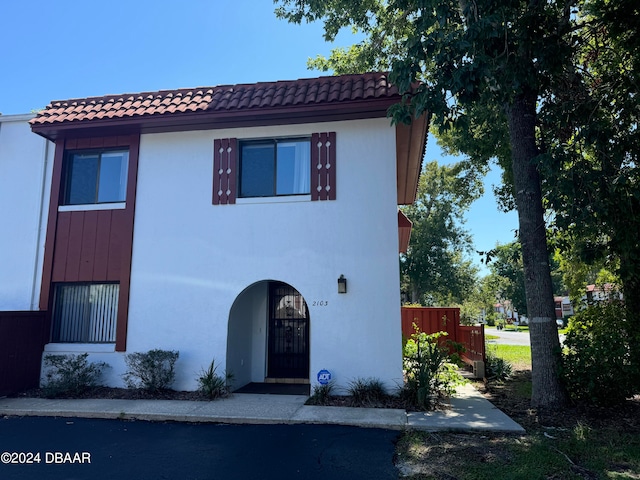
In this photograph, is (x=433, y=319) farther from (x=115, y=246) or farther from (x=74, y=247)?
(x=74, y=247)

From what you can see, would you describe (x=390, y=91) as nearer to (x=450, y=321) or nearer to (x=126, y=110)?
(x=126, y=110)

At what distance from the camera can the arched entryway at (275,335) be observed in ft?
34.7

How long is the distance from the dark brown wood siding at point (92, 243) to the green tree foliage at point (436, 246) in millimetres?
27730

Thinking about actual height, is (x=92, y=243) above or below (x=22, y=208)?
below

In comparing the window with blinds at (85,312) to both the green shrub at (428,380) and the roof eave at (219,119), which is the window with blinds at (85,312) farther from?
the green shrub at (428,380)

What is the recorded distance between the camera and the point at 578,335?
7.84 metres

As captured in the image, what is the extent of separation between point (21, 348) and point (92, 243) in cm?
253

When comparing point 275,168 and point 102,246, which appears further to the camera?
point 102,246

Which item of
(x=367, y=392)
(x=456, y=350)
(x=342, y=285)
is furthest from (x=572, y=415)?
(x=456, y=350)

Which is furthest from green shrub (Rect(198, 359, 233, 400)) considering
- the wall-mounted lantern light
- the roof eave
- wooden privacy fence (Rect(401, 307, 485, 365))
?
wooden privacy fence (Rect(401, 307, 485, 365))

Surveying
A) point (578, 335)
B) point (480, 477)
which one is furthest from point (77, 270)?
point (578, 335)

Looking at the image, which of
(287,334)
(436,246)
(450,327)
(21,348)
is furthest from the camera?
(436,246)

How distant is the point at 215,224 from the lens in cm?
950

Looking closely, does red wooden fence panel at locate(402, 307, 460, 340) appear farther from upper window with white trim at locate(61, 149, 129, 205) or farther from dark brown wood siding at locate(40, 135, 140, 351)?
upper window with white trim at locate(61, 149, 129, 205)
